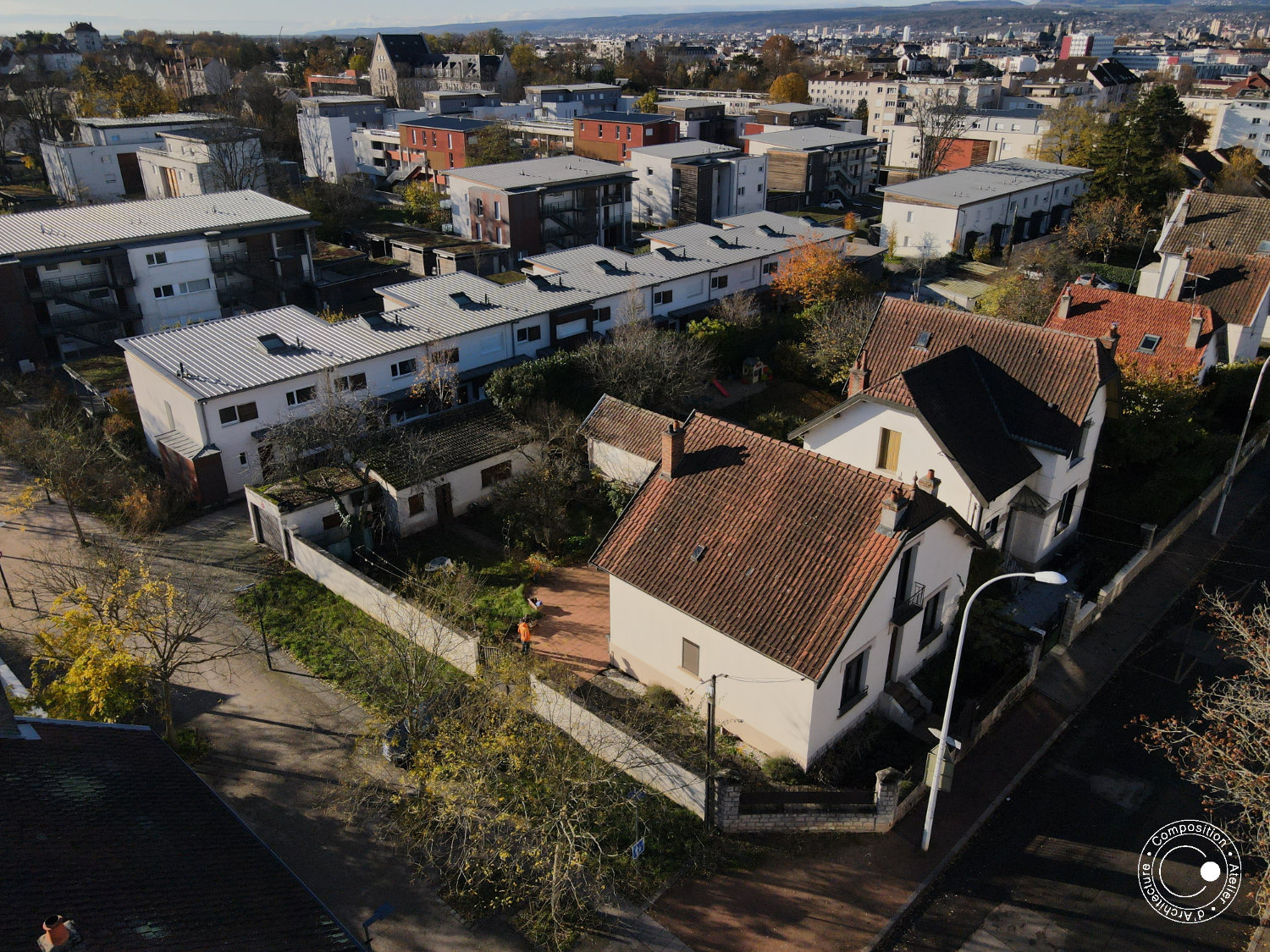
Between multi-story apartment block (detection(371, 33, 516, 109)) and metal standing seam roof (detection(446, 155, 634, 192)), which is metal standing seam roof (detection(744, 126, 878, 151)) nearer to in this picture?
metal standing seam roof (detection(446, 155, 634, 192))

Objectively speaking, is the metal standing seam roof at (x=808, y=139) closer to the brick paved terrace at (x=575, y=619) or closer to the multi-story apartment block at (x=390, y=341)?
the multi-story apartment block at (x=390, y=341)

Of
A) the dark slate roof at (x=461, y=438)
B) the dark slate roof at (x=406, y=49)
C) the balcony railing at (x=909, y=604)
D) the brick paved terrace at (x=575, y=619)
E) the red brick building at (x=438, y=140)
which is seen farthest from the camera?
the dark slate roof at (x=406, y=49)

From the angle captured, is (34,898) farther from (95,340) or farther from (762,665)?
(95,340)

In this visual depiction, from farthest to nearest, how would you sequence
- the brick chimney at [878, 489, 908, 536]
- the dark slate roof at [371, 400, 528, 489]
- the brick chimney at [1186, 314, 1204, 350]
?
the brick chimney at [1186, 314, 1204, 350] < the dark slate roof at [371, 400, 528, 489] < the brick chimney at [878, 489, 908, 536]

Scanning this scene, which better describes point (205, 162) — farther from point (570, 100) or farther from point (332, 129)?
point (570, 100)

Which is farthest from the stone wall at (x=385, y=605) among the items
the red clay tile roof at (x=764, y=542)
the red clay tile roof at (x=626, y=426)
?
the red clay tile roof at (x=626, y=426)

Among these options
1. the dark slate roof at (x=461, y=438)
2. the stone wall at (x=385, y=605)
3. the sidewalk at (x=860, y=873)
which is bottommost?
the sidewalk at (x=860, y=873)

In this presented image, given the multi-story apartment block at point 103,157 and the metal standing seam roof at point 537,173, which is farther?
the multi-story apartment block at point 103,157

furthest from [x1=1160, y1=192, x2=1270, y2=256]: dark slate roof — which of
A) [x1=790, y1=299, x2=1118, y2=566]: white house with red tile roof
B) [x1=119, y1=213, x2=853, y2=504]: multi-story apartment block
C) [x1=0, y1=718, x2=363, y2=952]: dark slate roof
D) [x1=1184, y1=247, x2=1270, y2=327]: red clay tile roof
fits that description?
[x1=0, y1=718, x2=363, y2=952]: dark slate roof
